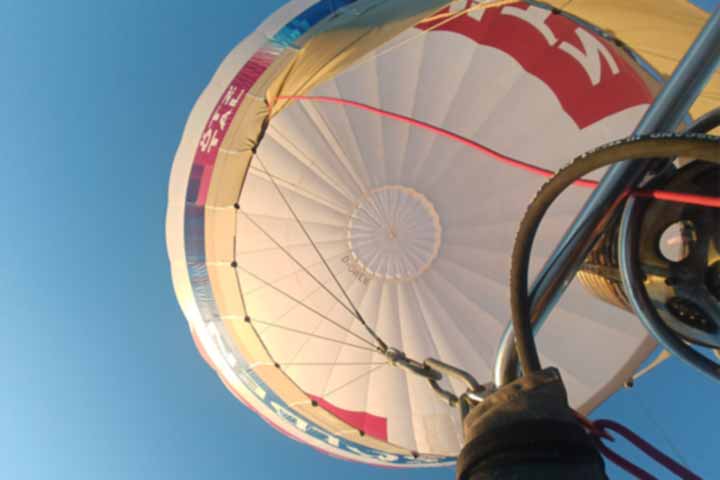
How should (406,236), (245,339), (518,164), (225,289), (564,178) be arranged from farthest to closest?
(406,236) → (245,339) → (225,289) → (518,164) → (564,178)

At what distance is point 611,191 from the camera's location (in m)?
0.93

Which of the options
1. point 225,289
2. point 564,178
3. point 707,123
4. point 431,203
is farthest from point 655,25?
point 225,289

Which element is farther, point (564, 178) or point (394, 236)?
point (394, 236)

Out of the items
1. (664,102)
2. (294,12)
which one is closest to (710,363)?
(664,102)

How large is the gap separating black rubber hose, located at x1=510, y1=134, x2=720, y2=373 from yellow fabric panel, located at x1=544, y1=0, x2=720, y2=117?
3291 millimetres

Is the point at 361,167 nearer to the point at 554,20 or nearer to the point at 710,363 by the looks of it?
the point at 554,20

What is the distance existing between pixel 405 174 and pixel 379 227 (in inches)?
25.6

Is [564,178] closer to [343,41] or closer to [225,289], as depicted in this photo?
[343,41]

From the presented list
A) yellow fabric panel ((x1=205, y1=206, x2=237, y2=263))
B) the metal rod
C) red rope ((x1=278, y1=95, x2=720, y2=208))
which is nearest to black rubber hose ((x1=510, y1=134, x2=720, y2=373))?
the metal rod

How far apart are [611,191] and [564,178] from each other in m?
0.14

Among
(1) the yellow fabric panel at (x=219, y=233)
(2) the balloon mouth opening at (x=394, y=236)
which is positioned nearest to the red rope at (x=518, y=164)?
(2) the balloon mouth opening at (x=394, y=236)

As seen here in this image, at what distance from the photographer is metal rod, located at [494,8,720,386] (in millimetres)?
879

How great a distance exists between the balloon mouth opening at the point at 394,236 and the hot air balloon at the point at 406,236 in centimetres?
2

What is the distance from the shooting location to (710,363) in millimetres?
943
